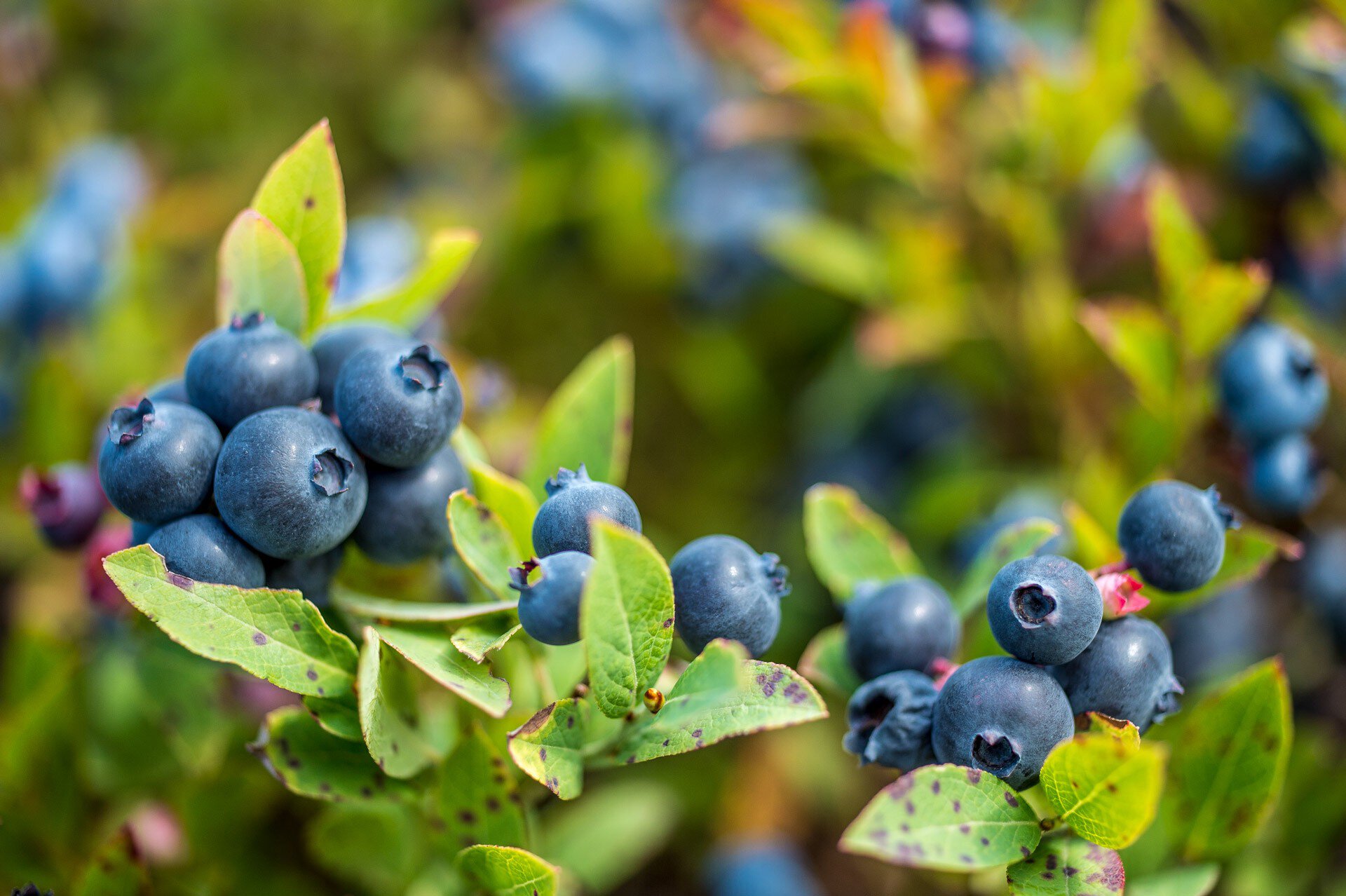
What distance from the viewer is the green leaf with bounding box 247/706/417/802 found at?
90 cm

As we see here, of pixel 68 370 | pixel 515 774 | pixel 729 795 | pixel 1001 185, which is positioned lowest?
pixel 729 795

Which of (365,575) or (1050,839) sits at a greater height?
(1050,839)

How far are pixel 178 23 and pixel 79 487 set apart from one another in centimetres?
194

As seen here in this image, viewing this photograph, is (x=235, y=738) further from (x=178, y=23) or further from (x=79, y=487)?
(x=178, y=23)

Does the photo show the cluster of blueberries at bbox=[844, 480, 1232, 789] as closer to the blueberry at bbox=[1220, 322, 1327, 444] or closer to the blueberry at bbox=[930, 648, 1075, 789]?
the blueberry at bbox=[930, 648, 1075, 789]

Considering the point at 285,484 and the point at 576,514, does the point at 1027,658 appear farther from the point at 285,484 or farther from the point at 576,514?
the point at 285,484

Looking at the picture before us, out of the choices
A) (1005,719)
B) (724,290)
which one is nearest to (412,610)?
(1005,719)

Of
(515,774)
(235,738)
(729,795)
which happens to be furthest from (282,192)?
(729,795)

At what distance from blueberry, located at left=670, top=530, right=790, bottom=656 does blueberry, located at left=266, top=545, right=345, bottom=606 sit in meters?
0.33

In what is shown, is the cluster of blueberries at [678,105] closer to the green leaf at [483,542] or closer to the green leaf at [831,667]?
the green leaf at [831,667]

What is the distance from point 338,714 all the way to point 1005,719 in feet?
1.90

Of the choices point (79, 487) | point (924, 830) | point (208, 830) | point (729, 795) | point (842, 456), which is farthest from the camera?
point (842, 456)

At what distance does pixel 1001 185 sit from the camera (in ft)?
5.40

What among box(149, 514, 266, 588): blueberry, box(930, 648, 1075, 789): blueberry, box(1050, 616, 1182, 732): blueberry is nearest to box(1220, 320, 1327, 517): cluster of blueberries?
box(1050, 616, 1182, 732): blueberry
